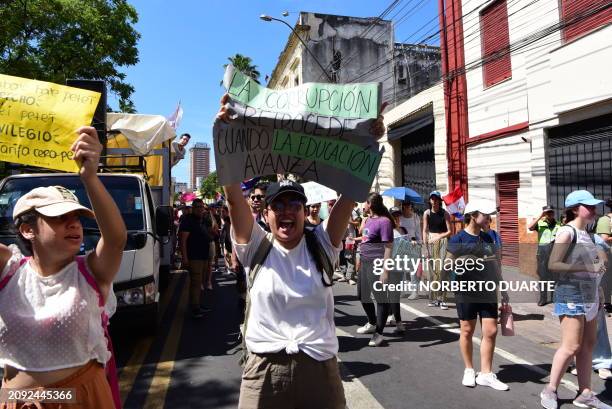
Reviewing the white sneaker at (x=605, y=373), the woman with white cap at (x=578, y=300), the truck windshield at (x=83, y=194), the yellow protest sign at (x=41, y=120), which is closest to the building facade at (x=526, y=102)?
the white sneaker at (x=605, y=373)

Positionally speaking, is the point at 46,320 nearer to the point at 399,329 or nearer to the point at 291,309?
the point at 291,309

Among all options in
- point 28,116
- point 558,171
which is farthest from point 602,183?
point 28,116

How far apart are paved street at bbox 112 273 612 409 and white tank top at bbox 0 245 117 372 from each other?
2.45m

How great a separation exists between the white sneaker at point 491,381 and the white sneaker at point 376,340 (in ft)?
4.94

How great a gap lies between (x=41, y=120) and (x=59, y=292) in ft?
6.25

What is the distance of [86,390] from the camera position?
6.44 ft

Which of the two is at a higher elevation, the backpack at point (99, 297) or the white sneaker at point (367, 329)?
the backpack at point (99, 297)

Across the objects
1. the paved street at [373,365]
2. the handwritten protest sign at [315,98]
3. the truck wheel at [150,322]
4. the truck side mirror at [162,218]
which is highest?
the handwritten protest sign at [315,98]

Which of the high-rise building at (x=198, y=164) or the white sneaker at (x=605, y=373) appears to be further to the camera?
the high-rise building at (x=198, y=164)

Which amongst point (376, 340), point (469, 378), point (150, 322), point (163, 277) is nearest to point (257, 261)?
point (469, 378)

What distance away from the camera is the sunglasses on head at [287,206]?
2389mm

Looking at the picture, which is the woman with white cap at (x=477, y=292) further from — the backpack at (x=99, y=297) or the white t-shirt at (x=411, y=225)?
the white t-shirt at (x=411, y=225)

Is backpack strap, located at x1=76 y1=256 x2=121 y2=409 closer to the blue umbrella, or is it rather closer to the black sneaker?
the black sneaker

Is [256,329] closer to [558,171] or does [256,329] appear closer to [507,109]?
[558,171]
